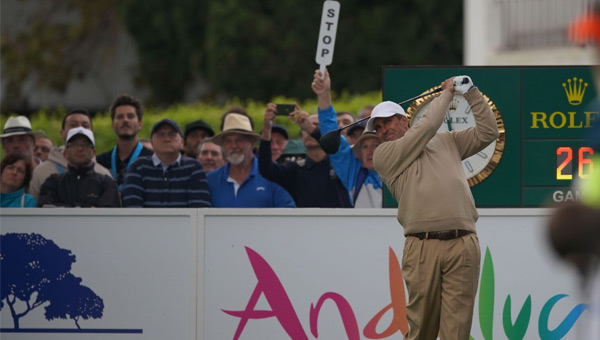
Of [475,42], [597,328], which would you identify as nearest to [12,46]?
[475,42]

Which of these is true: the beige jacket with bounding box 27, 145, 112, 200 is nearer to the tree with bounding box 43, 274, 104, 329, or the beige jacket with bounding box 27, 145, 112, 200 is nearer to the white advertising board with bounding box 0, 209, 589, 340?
the white advertising board with bounding box 0, 209, 589, 340

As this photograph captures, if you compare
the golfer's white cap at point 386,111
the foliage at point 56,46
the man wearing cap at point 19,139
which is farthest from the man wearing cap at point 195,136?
the foliage at point 56,46

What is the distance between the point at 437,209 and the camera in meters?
7.09

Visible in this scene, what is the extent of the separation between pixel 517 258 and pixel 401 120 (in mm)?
1491

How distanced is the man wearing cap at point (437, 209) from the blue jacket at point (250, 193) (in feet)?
6.33

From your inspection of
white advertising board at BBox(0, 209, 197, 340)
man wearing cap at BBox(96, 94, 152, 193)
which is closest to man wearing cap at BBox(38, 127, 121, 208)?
white advertising board at BBox(0, 209, 197, 340)

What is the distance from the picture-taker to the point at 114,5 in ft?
92.8

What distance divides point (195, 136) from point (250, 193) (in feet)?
6.13

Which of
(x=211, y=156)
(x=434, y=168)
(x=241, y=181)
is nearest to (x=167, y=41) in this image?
(x=211, y=156)

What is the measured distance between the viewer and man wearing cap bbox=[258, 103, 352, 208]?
9.22 m

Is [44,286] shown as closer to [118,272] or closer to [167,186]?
[118,272]

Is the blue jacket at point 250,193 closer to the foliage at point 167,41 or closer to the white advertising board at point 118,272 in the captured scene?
the white advertising board at point 118,272

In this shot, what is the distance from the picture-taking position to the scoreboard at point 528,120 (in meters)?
8.54

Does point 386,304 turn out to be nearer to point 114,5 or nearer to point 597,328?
point 597,328
